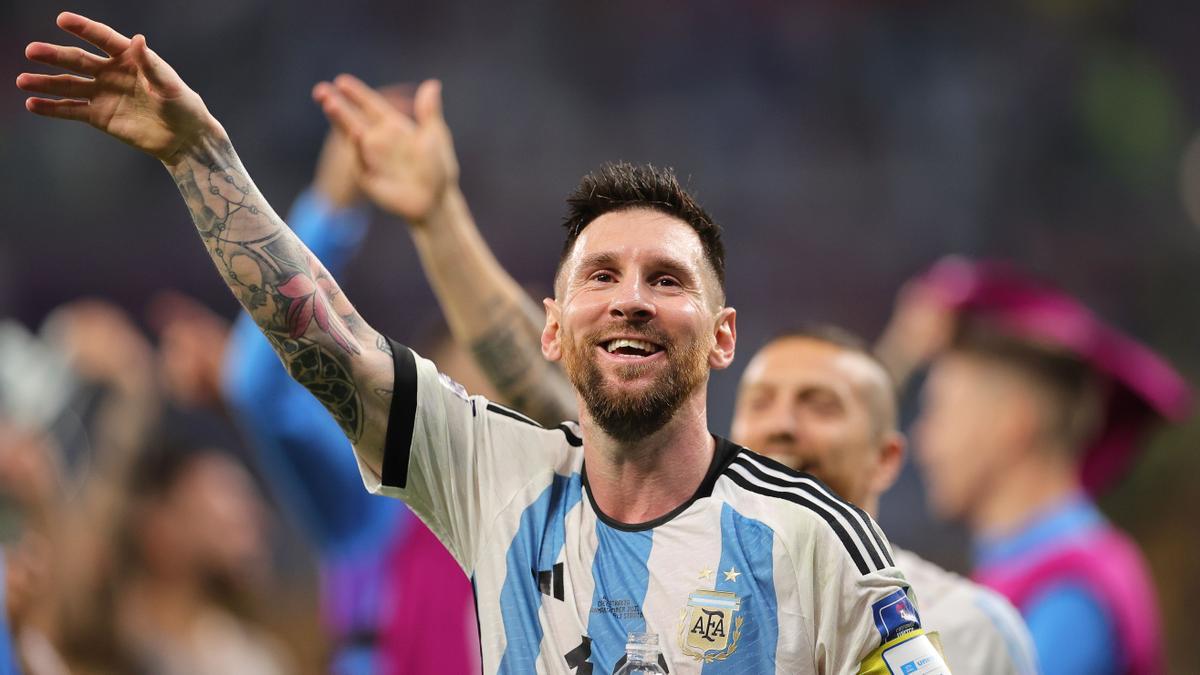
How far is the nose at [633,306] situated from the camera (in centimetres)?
247

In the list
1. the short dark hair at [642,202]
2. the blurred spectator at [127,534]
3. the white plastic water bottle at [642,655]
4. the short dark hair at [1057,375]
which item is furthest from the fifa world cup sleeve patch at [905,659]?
the blurred spectator at [127,534]

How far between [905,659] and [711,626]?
33 centimetres

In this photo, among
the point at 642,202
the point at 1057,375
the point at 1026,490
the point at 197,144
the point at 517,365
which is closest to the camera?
the point at 197,144

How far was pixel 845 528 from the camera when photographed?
240 cm

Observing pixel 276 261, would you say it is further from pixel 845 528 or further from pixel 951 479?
pixel 951 479

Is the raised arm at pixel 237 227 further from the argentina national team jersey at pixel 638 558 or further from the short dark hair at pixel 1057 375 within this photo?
the short dark hair at pixel 1057 375

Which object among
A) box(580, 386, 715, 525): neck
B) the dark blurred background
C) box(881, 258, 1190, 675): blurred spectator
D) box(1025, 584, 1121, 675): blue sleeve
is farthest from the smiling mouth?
the dark blurred background

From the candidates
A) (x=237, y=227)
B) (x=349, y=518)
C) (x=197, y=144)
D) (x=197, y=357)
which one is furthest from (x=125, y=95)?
(x=197, y=357)

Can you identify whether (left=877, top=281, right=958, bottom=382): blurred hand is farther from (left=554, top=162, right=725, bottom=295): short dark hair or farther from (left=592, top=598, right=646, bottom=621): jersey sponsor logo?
(left=592, top=598, right=646, bottom=621): jersey sponsor logo

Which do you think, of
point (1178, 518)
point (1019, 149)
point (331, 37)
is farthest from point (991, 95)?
point (331, 37)

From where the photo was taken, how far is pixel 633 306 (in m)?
2.47

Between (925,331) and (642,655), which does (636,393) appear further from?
(925,331)

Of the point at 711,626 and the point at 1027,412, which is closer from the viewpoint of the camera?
the point at 711,626

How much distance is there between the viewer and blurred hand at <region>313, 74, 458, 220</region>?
130 inches
